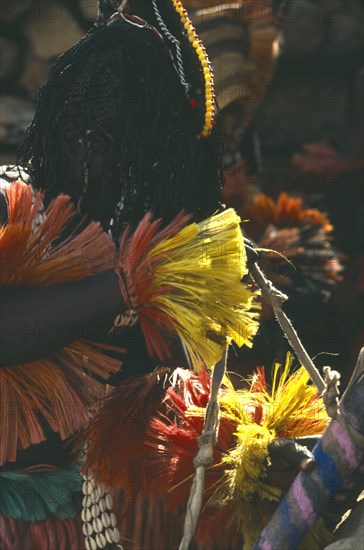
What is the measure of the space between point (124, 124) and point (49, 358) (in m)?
0.48

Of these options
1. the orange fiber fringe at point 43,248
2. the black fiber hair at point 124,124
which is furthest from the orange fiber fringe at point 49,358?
the black fiber hair at point 124,124

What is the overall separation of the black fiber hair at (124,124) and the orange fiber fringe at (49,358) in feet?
0.76

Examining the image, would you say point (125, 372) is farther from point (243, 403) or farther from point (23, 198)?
point (23, 198)

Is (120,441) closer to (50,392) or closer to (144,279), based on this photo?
(50,392)

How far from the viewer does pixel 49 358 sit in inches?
56.1

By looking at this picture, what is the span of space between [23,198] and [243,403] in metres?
0.49

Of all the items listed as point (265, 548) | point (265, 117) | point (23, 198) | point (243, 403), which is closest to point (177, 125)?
point (23, 198)

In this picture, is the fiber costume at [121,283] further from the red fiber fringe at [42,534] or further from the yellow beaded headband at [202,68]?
the yellow beaded headband at [202,68]

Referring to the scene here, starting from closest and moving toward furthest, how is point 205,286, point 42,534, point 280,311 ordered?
point 205,286, point 280,311, point 42,534

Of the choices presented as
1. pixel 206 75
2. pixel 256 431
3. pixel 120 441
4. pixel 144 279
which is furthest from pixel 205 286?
pixel 206 75

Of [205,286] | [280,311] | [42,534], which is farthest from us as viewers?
[42,534]

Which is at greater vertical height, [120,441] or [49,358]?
[49,358]

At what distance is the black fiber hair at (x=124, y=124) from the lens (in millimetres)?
1661

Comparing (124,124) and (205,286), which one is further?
(124,124)
